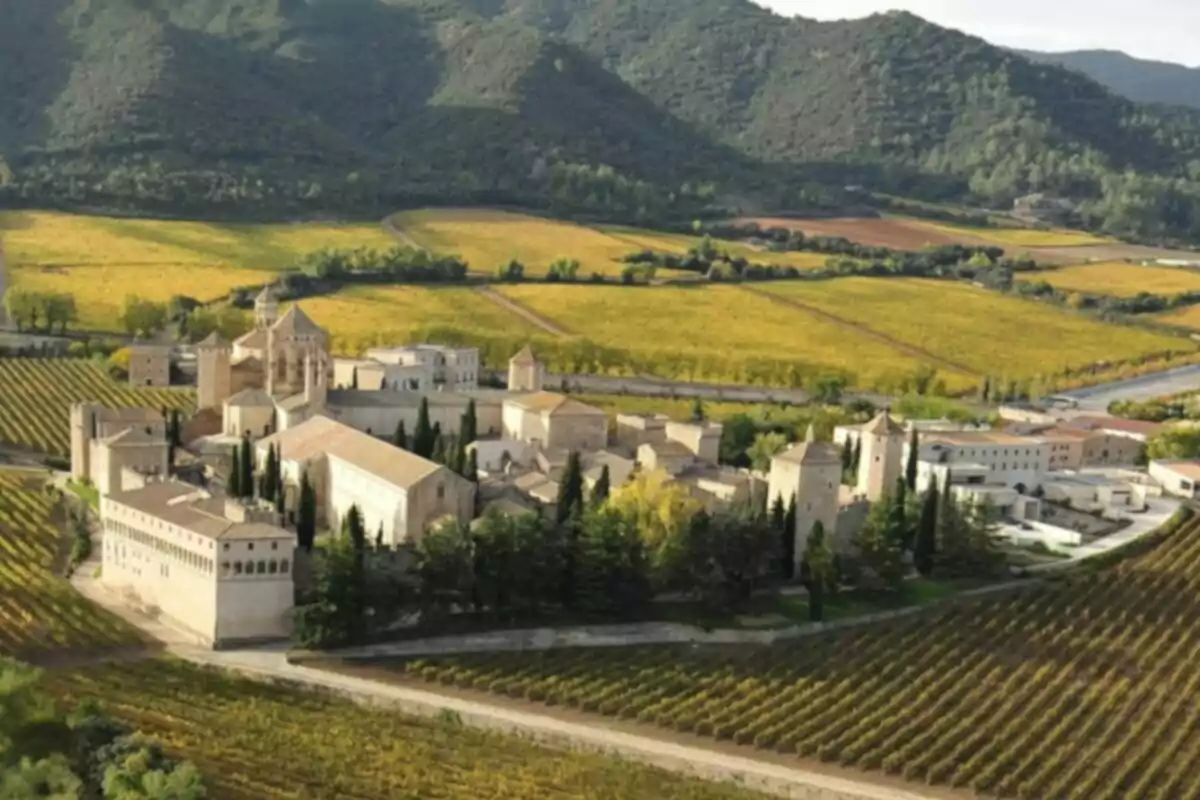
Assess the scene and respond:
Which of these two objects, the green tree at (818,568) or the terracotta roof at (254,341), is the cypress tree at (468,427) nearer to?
the terracotta roof at (254,341)

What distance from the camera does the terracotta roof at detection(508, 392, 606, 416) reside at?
202ft

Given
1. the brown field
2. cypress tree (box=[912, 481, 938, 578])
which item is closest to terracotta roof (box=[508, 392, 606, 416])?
cypress tree (box=[912, 481, 938, 578])

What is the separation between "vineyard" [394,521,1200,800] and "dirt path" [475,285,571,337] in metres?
51.9

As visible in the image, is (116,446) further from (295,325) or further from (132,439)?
(295,325)

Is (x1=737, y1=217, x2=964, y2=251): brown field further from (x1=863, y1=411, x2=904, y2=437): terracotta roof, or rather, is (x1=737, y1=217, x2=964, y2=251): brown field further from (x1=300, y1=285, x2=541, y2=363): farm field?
(x1=863, y1=411, x2=904, y2=437): terracotta roof

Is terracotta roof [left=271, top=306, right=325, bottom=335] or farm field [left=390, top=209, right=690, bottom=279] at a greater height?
terracotta roof [left=271, top=306, right=325, bottom=335]

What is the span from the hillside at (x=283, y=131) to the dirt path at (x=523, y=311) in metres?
34.8

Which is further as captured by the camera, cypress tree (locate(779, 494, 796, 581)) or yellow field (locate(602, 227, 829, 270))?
yellow field (locate(602, 227, 829, 270))

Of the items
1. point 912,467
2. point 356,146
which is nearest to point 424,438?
point 912,467

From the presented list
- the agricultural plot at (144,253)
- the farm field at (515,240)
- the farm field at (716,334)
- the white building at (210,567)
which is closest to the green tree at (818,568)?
the white building at (210,567)

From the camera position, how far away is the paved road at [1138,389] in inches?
3538

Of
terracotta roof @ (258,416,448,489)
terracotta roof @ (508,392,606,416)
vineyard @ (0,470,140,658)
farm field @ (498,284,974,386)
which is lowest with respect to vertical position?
vineyard @ (0,470,140,658)

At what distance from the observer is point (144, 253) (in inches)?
4469

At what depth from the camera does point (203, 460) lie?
5738 cm
